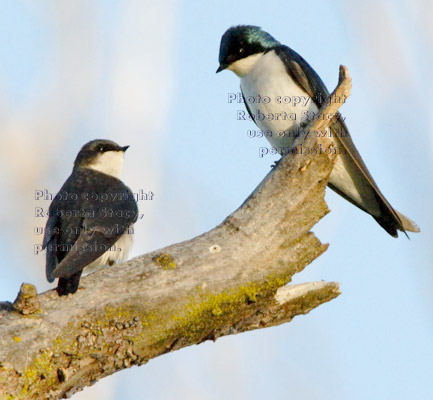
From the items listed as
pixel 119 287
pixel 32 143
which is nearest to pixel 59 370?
pixel 119 287

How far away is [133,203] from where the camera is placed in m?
3.19

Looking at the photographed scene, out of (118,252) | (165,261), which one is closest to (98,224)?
(118,252)

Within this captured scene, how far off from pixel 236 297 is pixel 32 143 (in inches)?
56.8

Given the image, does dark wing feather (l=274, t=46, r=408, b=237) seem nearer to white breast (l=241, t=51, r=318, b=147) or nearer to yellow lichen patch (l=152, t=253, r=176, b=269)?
white breast (l=241, t=51, r=318, b=147)

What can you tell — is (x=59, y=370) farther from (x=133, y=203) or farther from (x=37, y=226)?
(x=37, y=226)

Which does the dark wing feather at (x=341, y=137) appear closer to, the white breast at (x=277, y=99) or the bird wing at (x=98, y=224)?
the white breast at (x=277, y=99)

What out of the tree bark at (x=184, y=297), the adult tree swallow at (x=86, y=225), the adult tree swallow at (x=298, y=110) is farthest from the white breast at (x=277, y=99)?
the adult tree swallow at (x=86, y=225)

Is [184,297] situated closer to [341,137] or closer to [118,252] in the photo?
[118,252]

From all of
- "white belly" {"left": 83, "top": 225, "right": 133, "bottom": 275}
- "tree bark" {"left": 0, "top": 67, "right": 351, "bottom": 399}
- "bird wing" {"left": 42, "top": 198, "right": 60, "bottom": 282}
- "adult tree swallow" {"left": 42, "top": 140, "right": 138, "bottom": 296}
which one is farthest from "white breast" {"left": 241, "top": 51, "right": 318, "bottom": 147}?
"bird wing" {"left": 42, "top": 198, "right": 60, "bottom": 282}

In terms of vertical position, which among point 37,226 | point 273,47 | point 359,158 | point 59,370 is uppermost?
point 273,47

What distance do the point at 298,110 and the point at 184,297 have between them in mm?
1509

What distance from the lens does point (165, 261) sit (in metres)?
2.50

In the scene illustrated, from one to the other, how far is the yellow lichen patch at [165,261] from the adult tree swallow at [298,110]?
1.26 m

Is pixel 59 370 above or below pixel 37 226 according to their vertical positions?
below
